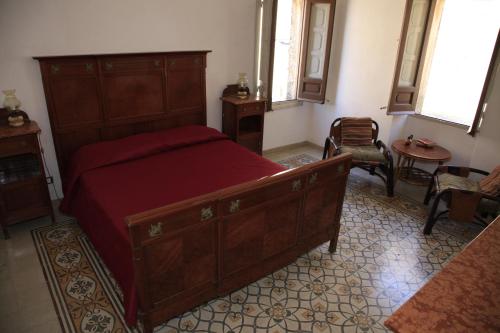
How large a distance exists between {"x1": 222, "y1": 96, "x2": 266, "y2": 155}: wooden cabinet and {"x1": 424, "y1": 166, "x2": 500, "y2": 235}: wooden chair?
209 cm

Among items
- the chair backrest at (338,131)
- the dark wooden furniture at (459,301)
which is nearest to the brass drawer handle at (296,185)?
the dark wooden furniture at (459,301)

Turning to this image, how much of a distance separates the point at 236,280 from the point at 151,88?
224cm

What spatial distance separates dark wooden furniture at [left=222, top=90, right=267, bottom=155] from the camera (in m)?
4.14

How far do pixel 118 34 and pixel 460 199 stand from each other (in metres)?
3.50

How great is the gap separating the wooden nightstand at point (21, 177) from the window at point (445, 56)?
12.3ft

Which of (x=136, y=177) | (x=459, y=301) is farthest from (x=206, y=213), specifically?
(x=459, y=301)

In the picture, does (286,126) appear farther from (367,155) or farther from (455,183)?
(455,183)

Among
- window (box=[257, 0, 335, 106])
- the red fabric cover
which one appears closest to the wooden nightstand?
the red fabric cover

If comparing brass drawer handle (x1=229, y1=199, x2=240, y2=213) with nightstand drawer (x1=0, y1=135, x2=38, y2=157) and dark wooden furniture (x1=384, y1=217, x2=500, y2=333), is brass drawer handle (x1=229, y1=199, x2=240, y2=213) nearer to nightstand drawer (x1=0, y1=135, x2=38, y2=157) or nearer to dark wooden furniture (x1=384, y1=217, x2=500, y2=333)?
dark wooden furniture (x1=384, y1=217, x2=500, y2=333)

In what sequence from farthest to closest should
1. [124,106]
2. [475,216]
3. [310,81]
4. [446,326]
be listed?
1. [310,81]
2. [124,106]
3. [475,216]
4. [446,326]

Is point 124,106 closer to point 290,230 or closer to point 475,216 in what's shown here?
point 290,230

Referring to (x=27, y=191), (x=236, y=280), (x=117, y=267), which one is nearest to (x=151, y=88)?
(x=27, y=191)

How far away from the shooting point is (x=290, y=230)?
8.18ft

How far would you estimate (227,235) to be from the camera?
213cm
